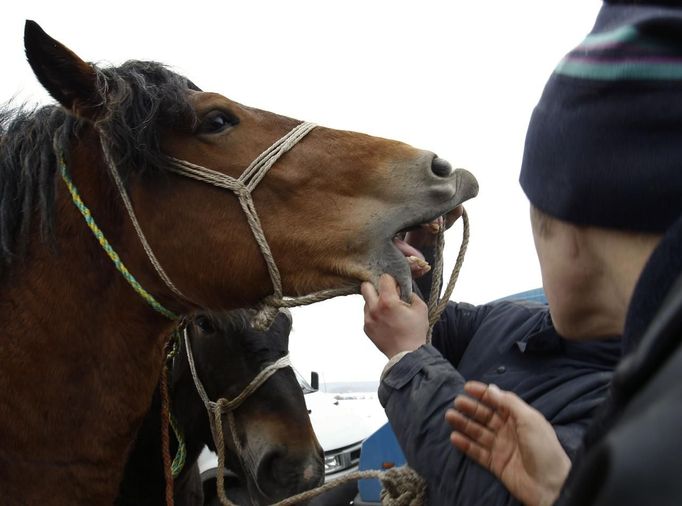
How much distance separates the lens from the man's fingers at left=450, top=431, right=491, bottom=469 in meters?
1.40

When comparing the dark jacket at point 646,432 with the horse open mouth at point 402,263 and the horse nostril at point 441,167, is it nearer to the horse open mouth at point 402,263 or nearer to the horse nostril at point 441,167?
the horse open mouth at point 402,263

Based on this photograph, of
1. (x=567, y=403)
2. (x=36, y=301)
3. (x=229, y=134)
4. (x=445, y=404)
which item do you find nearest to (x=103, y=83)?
(x=229, y=134)

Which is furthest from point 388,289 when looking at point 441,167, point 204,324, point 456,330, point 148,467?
point 148,467

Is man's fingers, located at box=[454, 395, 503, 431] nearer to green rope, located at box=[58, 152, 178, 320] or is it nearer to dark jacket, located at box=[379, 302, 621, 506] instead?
dark jacket, located at box=[379, 302, 621, 506]

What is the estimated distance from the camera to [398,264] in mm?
1824

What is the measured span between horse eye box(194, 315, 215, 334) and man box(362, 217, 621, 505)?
70.6 inches

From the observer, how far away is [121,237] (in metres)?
2.09

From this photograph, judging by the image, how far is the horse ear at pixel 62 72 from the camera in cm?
190

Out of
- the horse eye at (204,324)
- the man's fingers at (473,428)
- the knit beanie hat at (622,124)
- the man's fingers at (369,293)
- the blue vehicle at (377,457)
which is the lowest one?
the blue vehicle at (377,457)

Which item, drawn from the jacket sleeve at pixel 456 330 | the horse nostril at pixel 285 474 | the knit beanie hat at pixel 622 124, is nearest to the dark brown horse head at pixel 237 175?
the jacket sleeve at pixel 456 330

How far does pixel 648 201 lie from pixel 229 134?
5.53 feet

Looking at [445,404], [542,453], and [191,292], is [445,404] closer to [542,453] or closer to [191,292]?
[542,453]

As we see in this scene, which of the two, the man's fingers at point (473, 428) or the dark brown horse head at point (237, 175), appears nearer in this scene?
the man's fingers at point (473, 428)

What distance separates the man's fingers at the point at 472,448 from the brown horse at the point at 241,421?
71.2 inches
